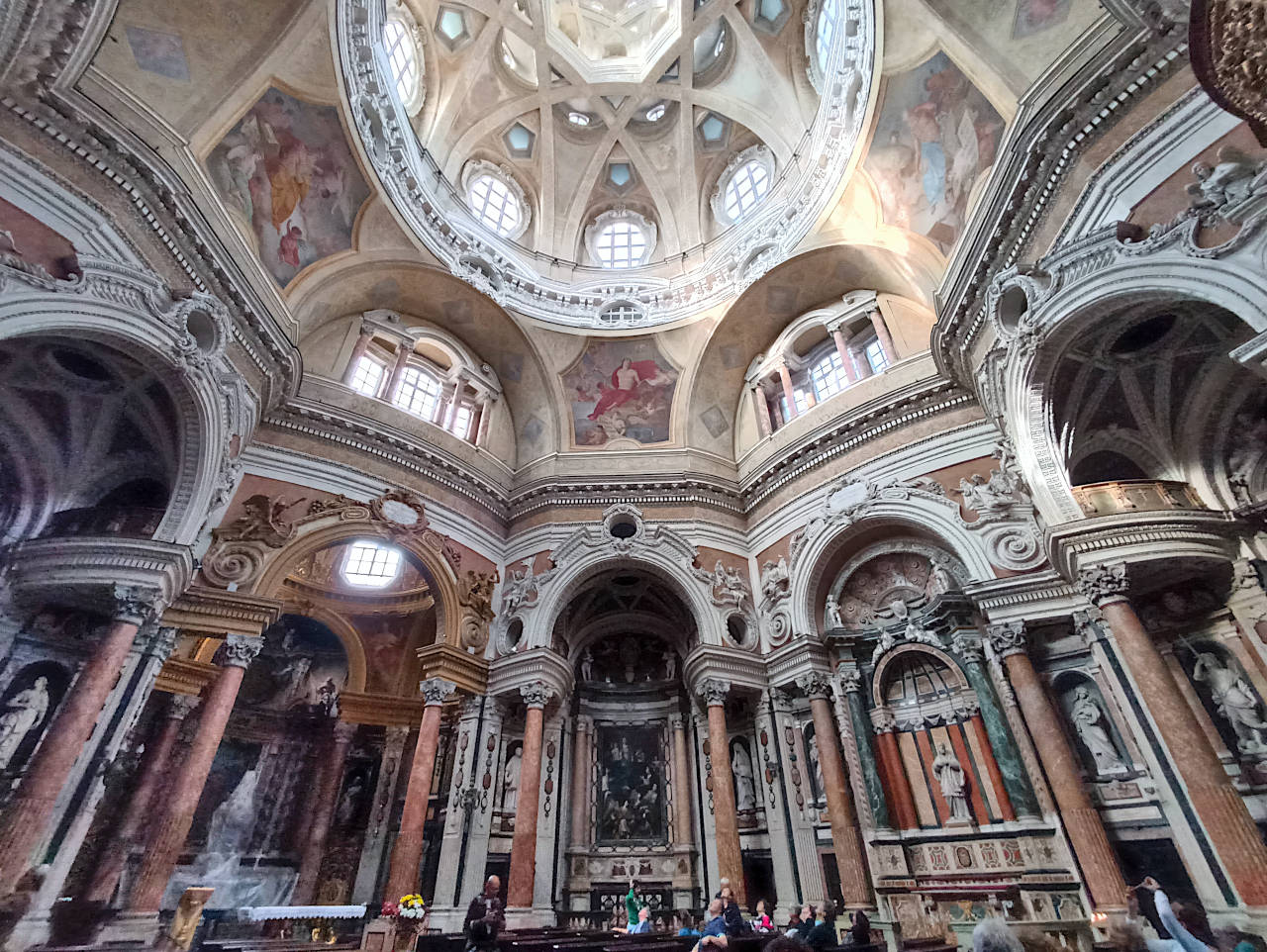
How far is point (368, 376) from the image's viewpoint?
53.6ft

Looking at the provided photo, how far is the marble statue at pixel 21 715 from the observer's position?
10461 millimetres

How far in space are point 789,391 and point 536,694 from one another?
1015cm

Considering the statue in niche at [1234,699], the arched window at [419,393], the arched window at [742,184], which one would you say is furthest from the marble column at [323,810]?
the arched window at [742,184]

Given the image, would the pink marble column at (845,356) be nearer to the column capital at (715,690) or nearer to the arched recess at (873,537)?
the arched recess at (873,537)

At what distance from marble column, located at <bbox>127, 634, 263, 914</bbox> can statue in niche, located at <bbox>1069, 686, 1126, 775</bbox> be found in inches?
570

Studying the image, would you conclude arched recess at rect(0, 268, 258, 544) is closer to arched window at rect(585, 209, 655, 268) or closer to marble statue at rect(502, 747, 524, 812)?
marble statue at rect(502, 747, 524, 812)

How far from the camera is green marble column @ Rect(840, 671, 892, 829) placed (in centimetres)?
1179

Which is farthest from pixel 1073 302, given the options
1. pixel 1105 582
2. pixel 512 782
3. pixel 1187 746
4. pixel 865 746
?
pixel 512 782

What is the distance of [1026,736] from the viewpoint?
10641 mm

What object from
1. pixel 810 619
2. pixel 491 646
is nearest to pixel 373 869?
pixel 491 646

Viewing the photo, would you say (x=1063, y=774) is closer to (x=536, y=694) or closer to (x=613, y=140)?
(x=536, y=694)

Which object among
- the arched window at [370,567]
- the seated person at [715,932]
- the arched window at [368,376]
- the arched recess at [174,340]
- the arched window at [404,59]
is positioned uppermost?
the arched window at [404,59]

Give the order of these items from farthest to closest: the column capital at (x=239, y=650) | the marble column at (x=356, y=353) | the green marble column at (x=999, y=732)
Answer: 1. the marble column at (x=356, y=353)
2. the column capital at (x=239, y=650)
3. the green marble column at (x=999, y=732)

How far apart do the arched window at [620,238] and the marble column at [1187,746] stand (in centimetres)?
1679
